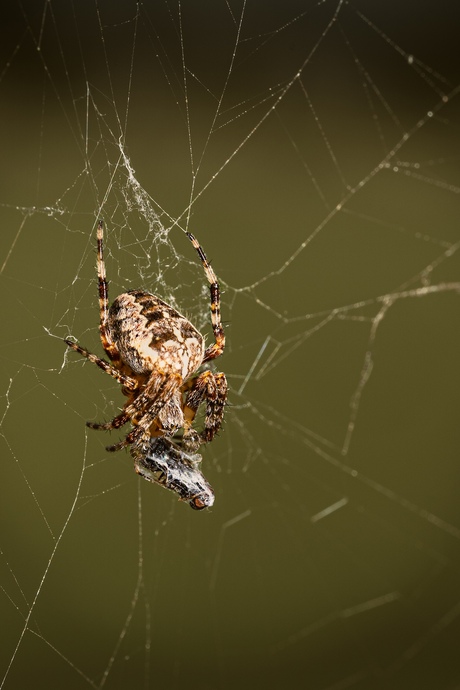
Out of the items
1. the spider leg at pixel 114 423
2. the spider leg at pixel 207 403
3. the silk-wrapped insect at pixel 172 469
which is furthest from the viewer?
the spider leg at pixel 207 403

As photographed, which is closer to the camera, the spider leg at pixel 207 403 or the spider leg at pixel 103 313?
the spider leg at pixel 103 313

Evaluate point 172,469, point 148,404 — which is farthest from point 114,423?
point 172,469

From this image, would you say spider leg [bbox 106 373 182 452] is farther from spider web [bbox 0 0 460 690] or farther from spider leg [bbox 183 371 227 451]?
spider web [bbox 0 0 460 690]

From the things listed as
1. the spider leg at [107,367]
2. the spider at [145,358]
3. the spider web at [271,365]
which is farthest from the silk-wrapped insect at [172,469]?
the spider web at [271,365]

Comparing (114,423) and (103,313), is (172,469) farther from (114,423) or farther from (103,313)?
(103,313)

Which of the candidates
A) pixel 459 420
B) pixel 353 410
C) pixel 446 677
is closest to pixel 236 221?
pixel 353 410

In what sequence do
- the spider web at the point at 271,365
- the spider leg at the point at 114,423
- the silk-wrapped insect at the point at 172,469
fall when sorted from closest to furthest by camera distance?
the spider leg at the point at 114,423 < the silk-wrapped insect at the point at 172,469 < the spider web at the point at 271,365

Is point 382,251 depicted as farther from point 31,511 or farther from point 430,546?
point 31,511

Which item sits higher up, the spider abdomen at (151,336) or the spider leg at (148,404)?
the spider abdomen at (151,336)

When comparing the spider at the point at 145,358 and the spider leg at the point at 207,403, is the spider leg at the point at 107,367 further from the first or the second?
the spider leg at the point at 207,403
